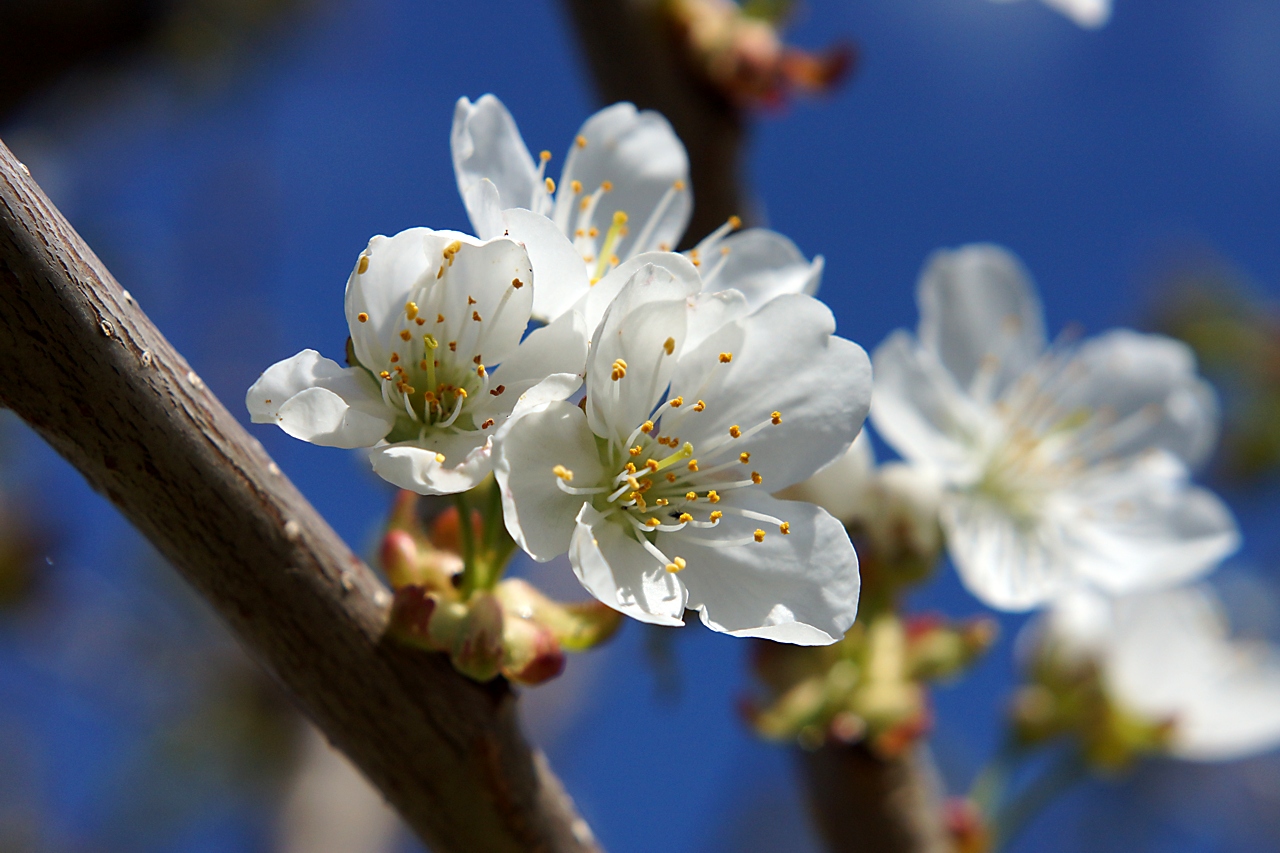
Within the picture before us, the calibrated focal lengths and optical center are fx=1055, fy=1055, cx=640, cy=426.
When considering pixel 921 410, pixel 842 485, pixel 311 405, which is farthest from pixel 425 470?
pixel 921 410

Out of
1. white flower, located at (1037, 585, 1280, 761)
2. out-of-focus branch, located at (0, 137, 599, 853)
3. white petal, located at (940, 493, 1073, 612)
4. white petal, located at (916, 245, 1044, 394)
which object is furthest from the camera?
white flower, located at (1037, 585, 1280, 761)

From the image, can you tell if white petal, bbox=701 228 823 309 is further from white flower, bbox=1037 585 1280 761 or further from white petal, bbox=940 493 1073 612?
white flower, bbox=1037 585 1280 761

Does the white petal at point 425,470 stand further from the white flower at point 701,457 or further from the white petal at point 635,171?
the white petal at point 635,171

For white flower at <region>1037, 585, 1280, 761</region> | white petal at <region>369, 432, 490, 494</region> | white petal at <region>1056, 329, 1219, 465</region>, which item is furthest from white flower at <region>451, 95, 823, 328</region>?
white flower at <region>1037, 585, 1280, 761</region>

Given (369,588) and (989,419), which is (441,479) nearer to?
(369,588)

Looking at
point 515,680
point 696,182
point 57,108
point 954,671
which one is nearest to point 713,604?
point 515,680
